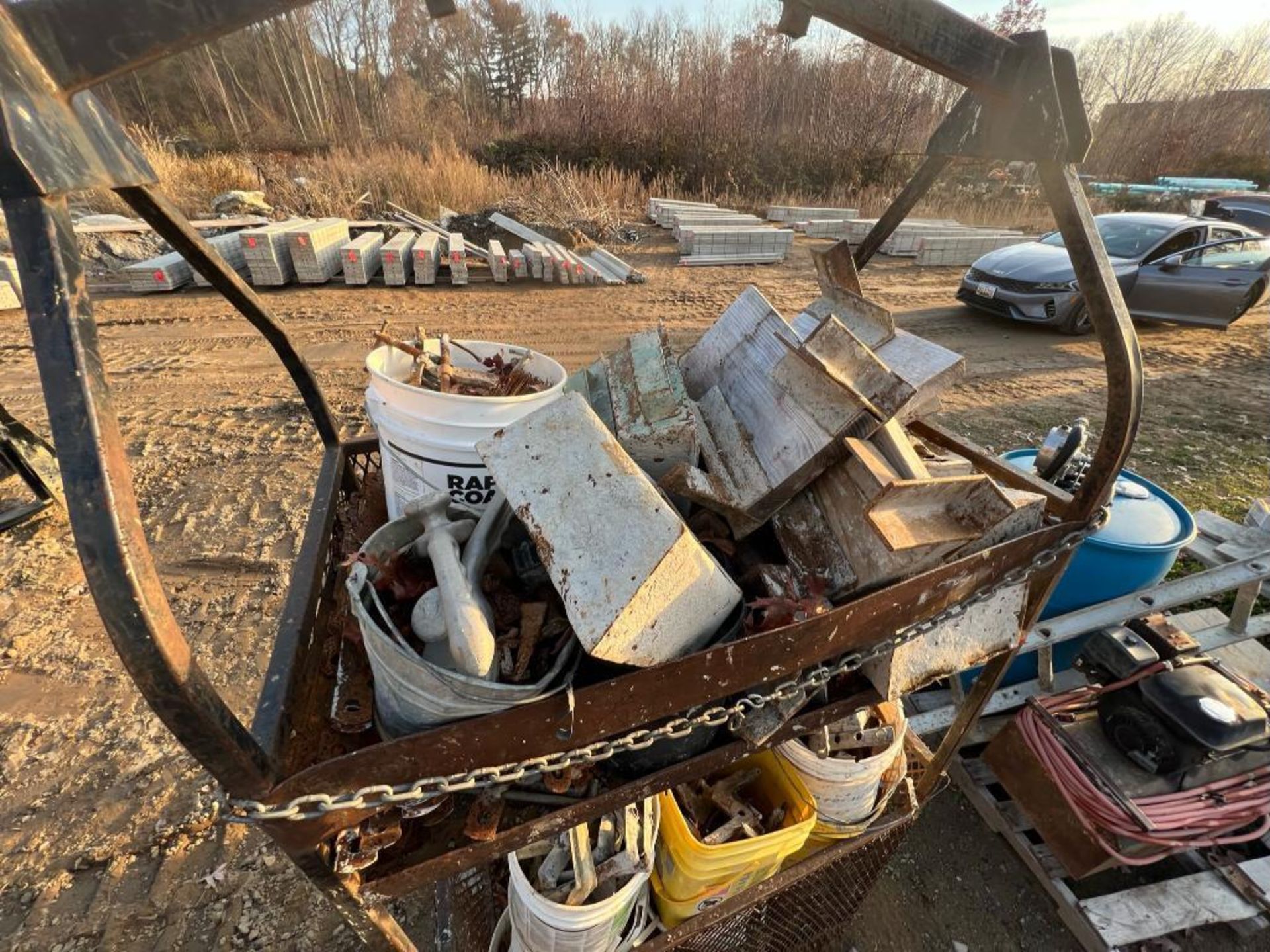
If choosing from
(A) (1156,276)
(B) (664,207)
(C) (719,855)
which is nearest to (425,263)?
(B) (664,207)

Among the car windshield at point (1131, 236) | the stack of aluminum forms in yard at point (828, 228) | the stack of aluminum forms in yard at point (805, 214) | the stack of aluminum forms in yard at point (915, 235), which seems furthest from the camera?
the stack of aluminum forms in yard at point (805, 214)

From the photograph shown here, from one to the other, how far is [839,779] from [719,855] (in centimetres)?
40

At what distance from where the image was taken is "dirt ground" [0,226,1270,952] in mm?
2254

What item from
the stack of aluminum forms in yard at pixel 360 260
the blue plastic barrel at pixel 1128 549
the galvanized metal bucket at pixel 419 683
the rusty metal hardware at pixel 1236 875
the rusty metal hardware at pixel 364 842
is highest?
the galvanized metal bucket at pixel 419 683

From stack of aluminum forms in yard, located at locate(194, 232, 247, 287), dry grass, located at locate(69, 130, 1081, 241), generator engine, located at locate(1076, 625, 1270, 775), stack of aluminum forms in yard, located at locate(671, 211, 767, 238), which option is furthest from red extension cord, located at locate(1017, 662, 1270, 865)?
dry grass, located at locate(69, 130, 1081, 241)

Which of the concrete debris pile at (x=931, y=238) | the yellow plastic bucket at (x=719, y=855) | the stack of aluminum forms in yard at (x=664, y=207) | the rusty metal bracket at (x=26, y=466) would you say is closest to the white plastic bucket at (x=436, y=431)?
the yellow plastic bucket at (x=719, y=855)

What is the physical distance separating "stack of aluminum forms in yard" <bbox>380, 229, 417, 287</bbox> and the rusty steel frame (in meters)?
7.49

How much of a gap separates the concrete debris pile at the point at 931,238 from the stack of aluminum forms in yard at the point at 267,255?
955 cm

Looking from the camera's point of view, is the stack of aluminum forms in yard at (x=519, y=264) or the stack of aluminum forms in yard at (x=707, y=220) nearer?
the stack of aluminum forms in yard at (x=519, y=264)

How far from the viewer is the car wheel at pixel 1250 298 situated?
27.8 ft

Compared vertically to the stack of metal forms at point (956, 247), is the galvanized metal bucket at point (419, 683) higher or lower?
higher

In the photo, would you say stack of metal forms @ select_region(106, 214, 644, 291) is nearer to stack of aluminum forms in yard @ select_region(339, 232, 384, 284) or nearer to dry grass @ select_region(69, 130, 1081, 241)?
stack of aluminum forms in yard @ select_region(339, 232, 384, 284)

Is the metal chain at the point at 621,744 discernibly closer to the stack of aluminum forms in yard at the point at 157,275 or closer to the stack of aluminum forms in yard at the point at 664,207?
the stack of aluminum forms in yard at the point at 157,275

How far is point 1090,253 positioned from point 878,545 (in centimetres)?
72
